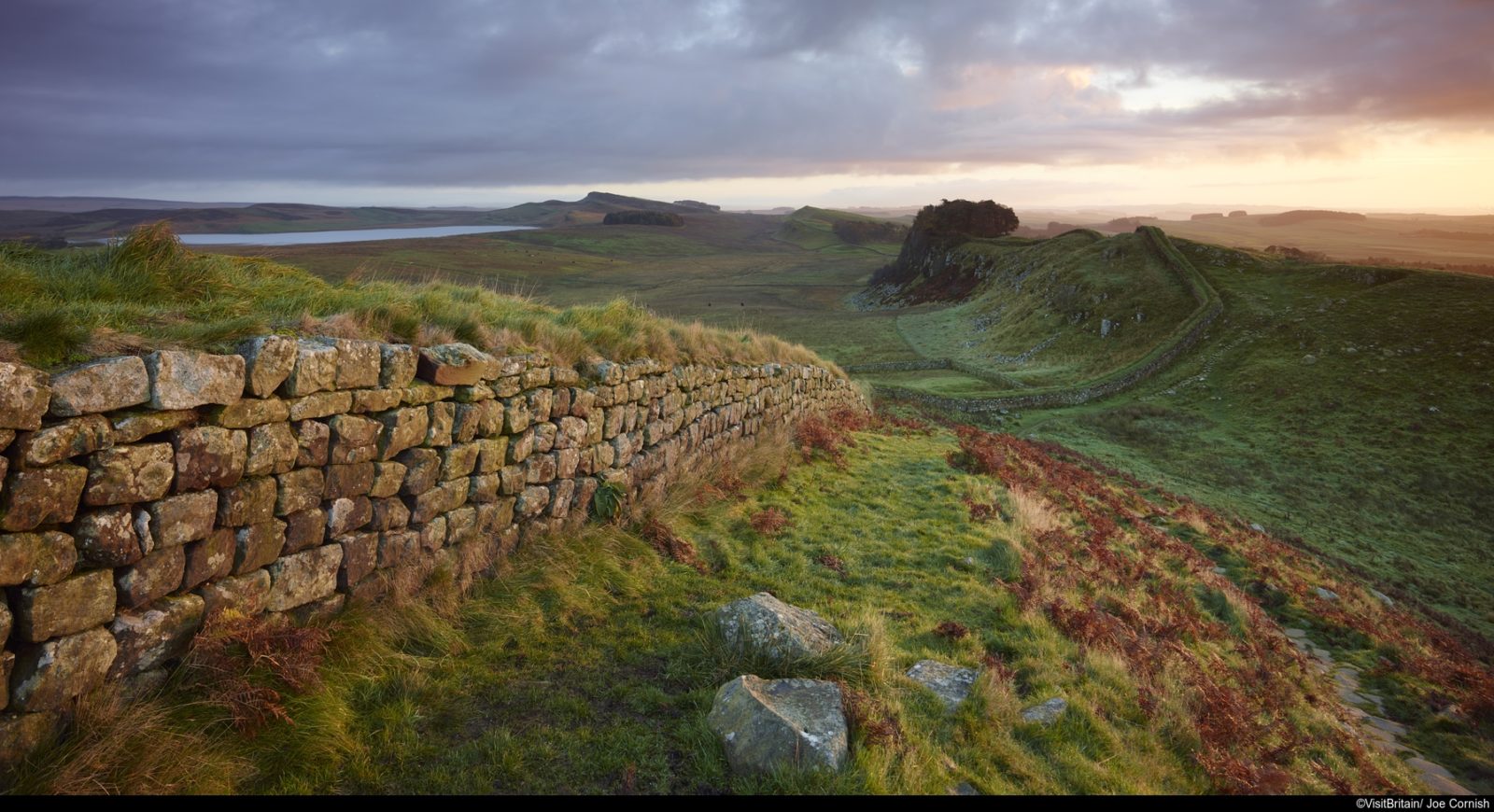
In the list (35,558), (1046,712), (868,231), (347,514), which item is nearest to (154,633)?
(35,558)

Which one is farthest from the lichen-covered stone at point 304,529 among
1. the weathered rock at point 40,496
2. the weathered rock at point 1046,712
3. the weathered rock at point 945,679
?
the weathered rock at point 1046,712

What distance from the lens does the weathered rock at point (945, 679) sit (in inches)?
225

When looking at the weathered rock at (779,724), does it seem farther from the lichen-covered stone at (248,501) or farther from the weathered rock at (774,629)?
the lichen-covered stone at (248,501)

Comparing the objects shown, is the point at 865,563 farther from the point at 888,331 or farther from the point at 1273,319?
the point at 888,331

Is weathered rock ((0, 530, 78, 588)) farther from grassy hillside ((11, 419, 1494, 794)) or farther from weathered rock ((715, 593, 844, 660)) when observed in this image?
weathered rock ((715, 593, 844, 660))

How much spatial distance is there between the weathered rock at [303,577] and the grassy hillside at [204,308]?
62.0 inches

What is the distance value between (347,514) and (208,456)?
3.95ft

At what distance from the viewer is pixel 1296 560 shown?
47.9 feet

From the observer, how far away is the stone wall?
359cm

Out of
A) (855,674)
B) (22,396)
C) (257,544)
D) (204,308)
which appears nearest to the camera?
(22,396)

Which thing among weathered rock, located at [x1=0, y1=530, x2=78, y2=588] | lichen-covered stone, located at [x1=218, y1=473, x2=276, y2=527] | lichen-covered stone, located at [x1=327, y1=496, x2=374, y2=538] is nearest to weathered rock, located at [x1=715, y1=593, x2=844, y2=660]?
lichen-covered stone, located at [x1=327, y1=496, x2=374, y2=538]

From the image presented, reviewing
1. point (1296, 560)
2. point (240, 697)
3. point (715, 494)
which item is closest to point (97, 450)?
point (240, 697)

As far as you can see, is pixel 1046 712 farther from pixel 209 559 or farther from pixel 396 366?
pixel 209 559

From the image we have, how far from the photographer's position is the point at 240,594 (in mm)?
4590
